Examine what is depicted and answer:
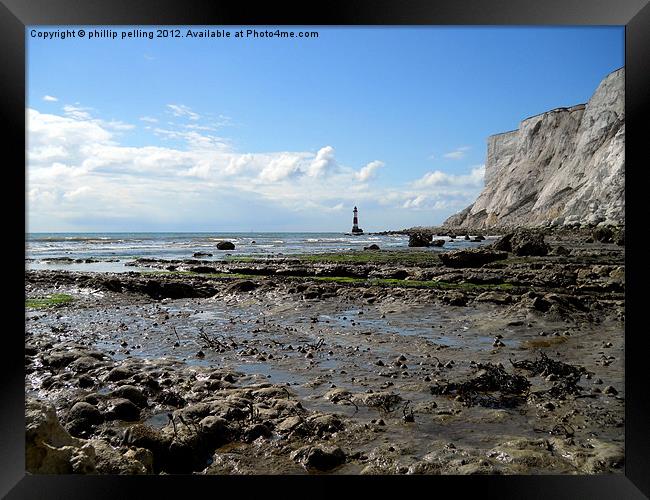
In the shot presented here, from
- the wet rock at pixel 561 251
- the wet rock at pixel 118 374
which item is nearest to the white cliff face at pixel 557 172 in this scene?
the wet rock at pixel 561 251

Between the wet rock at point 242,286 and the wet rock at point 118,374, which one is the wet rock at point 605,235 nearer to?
the wet rock at point 242,286

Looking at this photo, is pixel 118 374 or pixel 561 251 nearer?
pixel 118 374

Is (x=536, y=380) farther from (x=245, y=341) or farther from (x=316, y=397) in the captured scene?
(x=245, y=341)

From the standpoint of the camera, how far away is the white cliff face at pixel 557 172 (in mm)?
30023

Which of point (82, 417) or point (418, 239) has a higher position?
point (418, 239)

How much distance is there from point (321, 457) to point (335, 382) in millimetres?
1560

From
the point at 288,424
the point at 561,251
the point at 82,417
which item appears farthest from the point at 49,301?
the point at 561,251

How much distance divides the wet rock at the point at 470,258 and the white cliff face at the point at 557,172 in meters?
12.2

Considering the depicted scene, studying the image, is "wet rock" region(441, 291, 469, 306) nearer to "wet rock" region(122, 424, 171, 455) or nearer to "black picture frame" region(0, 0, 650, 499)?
"black picture frame" region(0, 0, 650, 499)

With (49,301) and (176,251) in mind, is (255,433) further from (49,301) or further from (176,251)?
(176,251)

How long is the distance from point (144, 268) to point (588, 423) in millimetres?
15350

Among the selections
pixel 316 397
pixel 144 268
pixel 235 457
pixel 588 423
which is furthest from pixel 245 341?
pixel 144 268

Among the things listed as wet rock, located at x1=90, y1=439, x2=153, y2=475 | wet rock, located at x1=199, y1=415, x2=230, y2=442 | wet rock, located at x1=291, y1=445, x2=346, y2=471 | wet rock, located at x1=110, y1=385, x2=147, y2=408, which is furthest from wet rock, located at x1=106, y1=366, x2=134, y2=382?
wet rock, located at x1=291, y1=445, x2=346, y2=471
